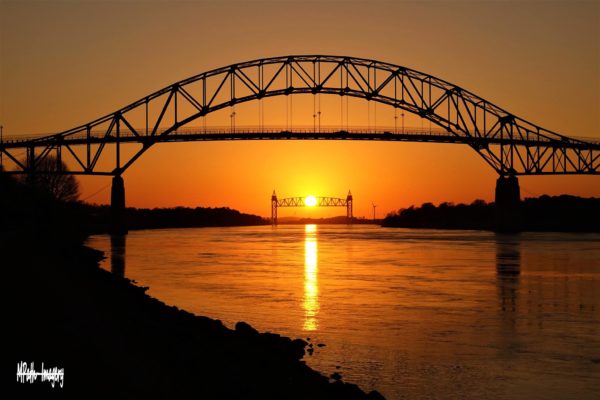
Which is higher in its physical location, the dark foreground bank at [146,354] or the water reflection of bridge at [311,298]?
the dark foreground bank at [146,354]

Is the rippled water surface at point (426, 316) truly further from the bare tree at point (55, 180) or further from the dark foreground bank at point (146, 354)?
the bare tree at point (55, 180)

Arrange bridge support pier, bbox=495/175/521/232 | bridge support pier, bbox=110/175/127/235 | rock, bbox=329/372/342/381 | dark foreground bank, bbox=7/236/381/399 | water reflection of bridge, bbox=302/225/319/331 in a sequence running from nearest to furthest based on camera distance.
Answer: dark foreground bank, bbox=7/236/381/399 < rock, bbox=329/372/342/381 < water reflection of bridge, bbox=302/225/319/331 < bridge support pier, bbox=110/175/127/235 < bridge support pier, bbox=495/175/521/232

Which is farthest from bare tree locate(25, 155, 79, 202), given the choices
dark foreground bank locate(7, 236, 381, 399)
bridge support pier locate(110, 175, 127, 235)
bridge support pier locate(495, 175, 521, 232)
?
dark foreground bank locate(7, 236, 381, 399)

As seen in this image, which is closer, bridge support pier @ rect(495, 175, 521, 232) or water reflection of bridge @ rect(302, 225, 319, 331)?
water reflection of bridge @ rect(302, 225, 319, 331)

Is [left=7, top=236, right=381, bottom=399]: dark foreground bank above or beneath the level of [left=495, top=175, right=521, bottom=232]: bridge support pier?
beneath

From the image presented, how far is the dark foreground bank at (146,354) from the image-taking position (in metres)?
9.93

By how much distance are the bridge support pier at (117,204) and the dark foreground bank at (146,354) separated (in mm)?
67109

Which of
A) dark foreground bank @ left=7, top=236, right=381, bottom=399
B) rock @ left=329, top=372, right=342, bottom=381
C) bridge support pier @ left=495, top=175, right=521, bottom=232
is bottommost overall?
rock @ left=329, top=372, right=342, bottom=381

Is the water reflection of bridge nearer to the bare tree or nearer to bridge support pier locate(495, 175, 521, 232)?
the bare tree

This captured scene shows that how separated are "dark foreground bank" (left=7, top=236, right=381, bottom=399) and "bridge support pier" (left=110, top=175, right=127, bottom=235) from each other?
67.1 metres

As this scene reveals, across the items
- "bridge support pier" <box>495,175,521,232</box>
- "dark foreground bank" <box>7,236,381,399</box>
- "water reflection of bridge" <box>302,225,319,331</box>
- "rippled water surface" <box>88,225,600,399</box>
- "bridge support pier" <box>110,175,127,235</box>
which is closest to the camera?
"dark foreground bank" <box>7,236,381,399</box>

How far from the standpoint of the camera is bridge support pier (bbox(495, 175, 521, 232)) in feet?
313

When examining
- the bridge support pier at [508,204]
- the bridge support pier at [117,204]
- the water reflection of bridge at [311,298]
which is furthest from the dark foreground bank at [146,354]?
the bridge support pier at [508,204]

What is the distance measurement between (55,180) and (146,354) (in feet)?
271
